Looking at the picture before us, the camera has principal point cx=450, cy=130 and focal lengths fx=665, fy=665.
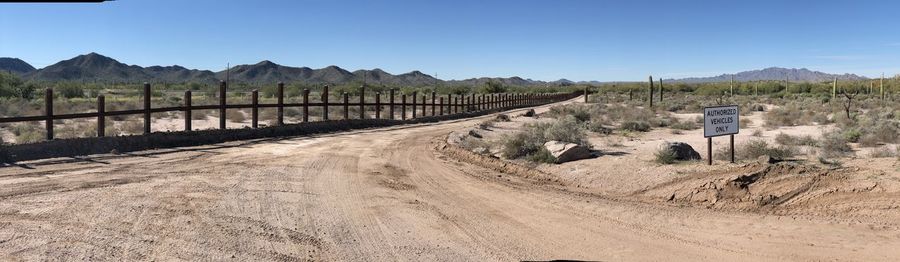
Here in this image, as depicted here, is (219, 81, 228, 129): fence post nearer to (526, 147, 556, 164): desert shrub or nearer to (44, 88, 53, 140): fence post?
(44, 88, 53, 140): fence post

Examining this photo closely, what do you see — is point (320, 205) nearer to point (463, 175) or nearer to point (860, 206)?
point (463, 175)

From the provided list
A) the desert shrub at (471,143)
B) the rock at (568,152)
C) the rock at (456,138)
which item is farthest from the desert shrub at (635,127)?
the rock at (568,152)

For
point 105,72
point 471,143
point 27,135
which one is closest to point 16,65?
point 105,72

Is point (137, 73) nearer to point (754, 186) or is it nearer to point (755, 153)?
point (755, 153)

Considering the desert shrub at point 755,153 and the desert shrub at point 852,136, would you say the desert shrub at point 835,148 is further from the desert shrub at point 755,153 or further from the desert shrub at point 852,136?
the desert shrub at point 755,153

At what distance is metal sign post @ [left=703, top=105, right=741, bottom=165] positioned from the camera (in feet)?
35.9

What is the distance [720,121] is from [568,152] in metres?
2.88

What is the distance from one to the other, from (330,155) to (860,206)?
32.5 ft

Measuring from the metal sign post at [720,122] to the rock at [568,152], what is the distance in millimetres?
2517

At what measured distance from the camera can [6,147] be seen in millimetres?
12336

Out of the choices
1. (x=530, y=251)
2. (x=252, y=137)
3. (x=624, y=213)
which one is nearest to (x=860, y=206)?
(x=624, y=213)

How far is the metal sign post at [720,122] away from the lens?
10.9m

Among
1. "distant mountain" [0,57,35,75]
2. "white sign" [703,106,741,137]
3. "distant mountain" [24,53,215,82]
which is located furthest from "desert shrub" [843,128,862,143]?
"distant mountain" [0,57,35,75]

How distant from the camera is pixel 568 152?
12.9m
